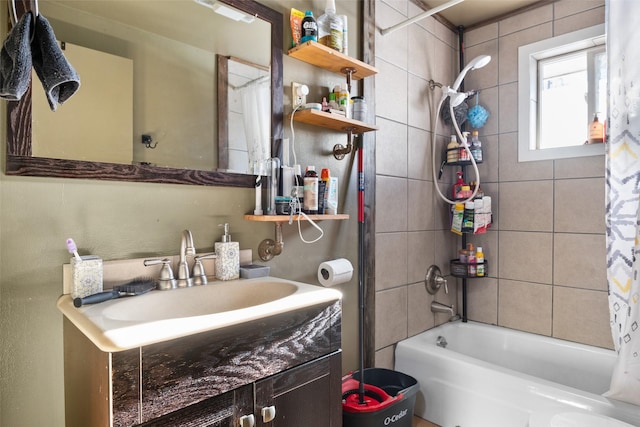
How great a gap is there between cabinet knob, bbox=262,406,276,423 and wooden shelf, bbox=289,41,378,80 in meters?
1.29

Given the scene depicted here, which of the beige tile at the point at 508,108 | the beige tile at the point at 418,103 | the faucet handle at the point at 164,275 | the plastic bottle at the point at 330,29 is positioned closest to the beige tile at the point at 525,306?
the beige tile at the point at 508,108

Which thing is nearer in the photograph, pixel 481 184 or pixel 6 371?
pixel 6 371

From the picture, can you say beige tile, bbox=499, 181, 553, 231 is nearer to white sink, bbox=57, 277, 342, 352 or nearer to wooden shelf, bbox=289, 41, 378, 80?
wooden shelf, bbox=289, 41, 378, 80

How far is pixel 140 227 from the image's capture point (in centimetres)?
119

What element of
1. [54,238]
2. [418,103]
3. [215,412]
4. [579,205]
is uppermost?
[418,103]

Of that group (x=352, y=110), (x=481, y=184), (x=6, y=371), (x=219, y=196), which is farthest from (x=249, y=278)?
(x=481, y=184)

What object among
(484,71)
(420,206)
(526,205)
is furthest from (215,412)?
(484,71)

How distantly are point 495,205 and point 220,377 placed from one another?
2135 mm

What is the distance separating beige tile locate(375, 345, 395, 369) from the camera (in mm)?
1997

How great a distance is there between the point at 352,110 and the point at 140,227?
1.04 m

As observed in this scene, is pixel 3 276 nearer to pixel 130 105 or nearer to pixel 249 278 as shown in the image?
pixel 130 105

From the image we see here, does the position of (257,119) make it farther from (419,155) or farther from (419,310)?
(419,310)

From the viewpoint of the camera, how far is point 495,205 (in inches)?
97.3

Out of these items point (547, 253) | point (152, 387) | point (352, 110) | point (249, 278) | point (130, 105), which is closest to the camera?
point (152, 387)
